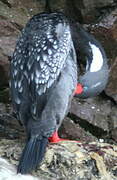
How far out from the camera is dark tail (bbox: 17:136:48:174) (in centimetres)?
530

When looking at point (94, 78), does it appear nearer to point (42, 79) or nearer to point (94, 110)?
point (42, 79)

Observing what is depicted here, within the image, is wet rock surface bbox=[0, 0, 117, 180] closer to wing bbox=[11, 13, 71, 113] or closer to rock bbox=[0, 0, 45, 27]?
rock bbox=[0, 0, 45, 27]

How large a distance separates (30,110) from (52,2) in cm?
178

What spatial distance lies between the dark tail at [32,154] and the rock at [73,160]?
5 centimetres

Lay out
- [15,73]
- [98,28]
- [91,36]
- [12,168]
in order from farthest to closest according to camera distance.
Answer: [98,28] < [91,36] < [15,73] < [12,168]

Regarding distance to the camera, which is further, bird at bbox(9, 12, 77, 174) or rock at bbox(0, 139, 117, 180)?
bird at bbox(9, 12, 77, 174)

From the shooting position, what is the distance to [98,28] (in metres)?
6.76

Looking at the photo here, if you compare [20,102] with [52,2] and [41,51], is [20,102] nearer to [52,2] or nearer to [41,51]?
[41,51]

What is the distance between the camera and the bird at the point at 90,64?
5.95 metres

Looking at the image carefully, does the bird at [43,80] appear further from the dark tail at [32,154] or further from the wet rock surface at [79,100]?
the wet rock surface at [79,100]

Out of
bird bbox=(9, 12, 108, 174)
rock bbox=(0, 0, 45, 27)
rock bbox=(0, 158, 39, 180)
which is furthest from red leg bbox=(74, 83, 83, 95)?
rock bbox=(0, 0, 45, 27)

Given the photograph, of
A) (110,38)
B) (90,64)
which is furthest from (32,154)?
(110,38)

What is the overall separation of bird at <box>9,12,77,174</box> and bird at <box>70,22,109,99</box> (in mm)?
180

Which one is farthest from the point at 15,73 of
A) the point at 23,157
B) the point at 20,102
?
the point at 23,157
